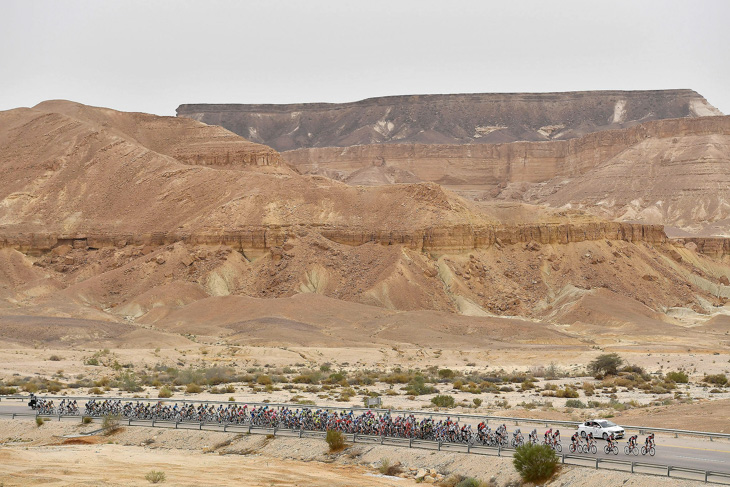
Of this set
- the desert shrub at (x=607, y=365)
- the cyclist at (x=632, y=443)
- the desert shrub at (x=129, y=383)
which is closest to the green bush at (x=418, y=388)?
the desert shrub at (x=607, y=365)

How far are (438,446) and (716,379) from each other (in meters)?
26.2

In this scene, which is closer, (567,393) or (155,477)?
(155,477)

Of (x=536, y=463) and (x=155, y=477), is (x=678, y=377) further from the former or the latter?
(x=155, y=477)

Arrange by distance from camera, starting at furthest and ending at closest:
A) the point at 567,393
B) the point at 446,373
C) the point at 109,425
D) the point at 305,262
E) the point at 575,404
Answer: the point at 305,262, the point at 446,373, the point at 567,393, the point at 575,404, the point at 109,425

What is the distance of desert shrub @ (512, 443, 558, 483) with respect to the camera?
28.5 metres

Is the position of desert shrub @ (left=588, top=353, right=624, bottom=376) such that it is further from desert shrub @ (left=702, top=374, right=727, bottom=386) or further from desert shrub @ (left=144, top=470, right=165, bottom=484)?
desert shrub @ (left=144, top=470, right=165, bottom=484)

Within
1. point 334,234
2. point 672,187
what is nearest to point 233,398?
point 334,234

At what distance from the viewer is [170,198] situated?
343 feet

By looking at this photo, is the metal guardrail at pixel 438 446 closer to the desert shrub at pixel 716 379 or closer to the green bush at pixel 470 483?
the green bush at pixel 470 483

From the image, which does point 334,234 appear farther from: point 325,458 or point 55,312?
point 325,458

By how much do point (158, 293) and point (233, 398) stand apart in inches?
1731

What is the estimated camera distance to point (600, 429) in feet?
106

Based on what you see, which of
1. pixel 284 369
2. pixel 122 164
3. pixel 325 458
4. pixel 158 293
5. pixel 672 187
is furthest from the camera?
pixel 672 187

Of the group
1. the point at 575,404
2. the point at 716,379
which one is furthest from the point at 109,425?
the point at 716,379
